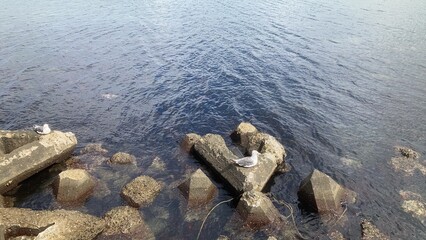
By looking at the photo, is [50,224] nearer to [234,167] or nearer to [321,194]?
[234,167]

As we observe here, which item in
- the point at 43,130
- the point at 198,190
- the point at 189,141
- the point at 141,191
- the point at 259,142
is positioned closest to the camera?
the point at 198,190

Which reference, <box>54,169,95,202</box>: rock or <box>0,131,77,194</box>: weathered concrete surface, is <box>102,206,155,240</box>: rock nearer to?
<box>54,169,95,202</box>: rock

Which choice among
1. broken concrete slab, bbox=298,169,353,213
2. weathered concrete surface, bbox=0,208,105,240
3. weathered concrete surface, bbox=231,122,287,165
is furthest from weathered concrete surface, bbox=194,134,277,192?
weathered concrete surface, bbox=0,208,105,240

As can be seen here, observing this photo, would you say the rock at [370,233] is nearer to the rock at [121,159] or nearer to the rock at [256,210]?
the rock at [256,210]

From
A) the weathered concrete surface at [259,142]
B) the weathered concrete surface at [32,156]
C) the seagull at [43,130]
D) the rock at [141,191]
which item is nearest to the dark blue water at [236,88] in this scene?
the rock at [141,191]

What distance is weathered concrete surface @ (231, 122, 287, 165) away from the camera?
47.9 ft

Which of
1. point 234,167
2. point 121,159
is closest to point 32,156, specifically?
point 121,159

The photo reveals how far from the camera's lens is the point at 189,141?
15.7 m

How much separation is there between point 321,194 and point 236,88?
39.9 feet

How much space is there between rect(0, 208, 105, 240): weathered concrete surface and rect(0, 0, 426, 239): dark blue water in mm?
1303

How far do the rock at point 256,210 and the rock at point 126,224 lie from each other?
3.50 metres

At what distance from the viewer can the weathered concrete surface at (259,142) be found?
14.6 meters

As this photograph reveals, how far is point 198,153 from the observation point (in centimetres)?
1491

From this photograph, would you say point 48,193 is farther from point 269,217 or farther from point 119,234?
point 269,217
